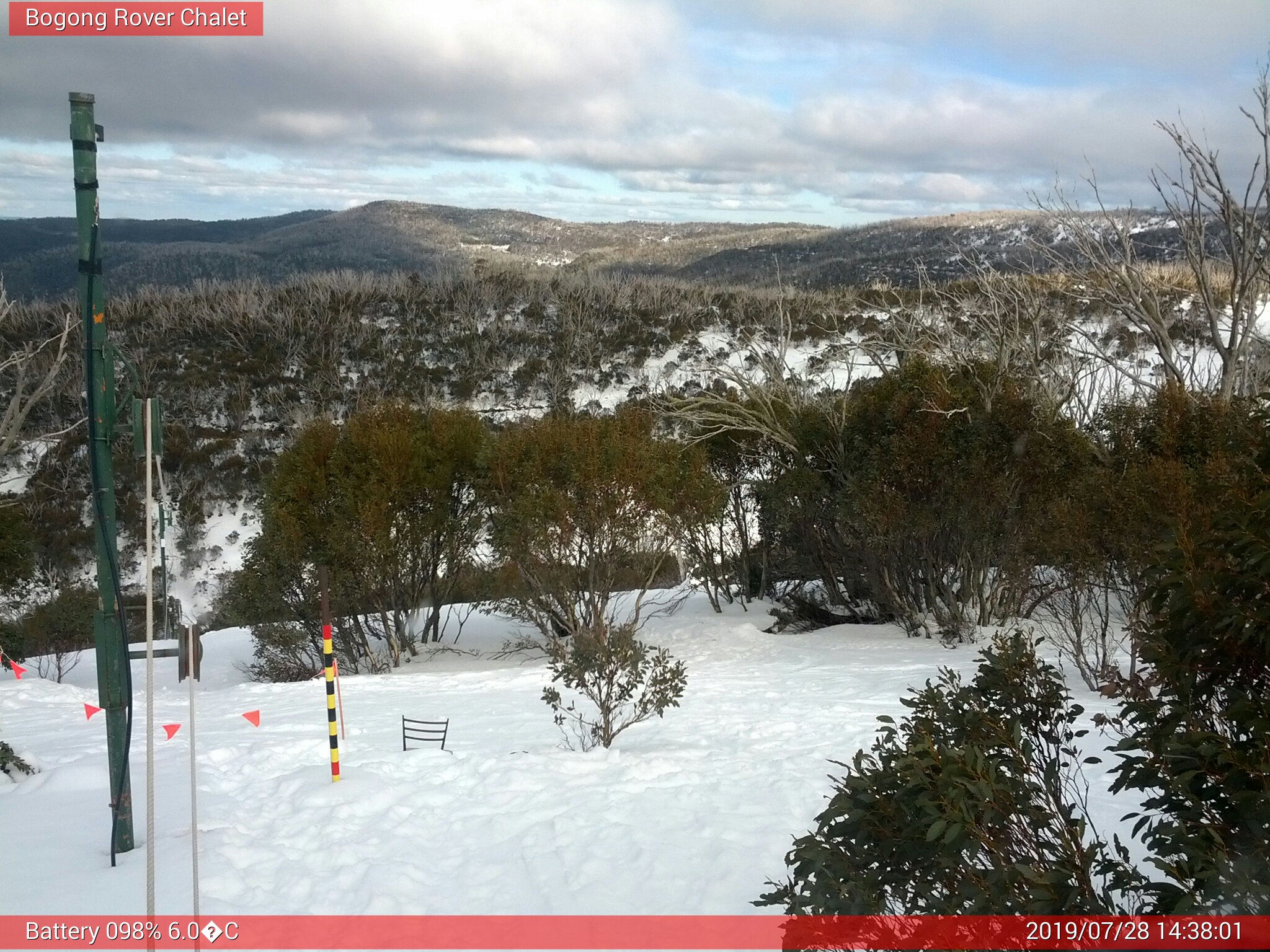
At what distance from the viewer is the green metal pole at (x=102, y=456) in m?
4.66

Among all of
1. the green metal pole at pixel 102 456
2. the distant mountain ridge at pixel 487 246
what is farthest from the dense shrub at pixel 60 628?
the distant mountain ridge at pixel 487 246

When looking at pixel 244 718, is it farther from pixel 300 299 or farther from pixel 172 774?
pixel 300 299

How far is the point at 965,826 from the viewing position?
245 cm

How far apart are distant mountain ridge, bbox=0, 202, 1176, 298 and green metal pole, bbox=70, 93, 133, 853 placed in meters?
40.9

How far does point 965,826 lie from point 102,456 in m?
4.74

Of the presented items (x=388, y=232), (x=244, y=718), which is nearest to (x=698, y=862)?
(x=244, y=718)

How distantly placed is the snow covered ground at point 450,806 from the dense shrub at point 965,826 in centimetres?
195

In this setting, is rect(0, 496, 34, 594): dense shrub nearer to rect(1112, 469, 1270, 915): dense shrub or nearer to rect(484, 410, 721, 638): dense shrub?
rect(484, 410, 721, 638): dense shrub

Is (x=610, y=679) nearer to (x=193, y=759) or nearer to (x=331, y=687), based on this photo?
(x=331, y=687)

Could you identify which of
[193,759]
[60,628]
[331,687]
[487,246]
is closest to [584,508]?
[331,687]

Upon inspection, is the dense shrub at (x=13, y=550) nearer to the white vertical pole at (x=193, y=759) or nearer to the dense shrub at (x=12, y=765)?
the dense shrub at (x=12, y=765)

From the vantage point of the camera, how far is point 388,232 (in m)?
105

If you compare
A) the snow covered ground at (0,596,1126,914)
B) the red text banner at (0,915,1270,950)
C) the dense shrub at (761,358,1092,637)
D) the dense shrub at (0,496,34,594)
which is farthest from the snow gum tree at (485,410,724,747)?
the dense shrub at (0,496,34,594)

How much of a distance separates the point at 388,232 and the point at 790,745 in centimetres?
10590
